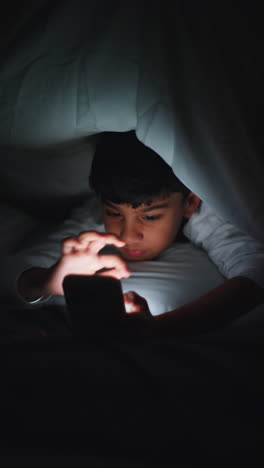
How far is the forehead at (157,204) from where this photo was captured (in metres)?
0.99

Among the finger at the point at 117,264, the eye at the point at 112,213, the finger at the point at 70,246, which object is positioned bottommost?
the finger at the point at 117,264

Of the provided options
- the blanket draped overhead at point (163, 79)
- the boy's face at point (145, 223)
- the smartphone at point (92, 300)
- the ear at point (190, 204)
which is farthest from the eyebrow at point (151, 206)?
the smartphone at point (92, 300)

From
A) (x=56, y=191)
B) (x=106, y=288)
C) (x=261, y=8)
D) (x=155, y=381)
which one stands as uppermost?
(x=261, y=8)

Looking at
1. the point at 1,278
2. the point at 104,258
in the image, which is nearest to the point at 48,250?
the point at 1,278

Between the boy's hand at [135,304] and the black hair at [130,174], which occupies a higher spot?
the black hair at [130,174]

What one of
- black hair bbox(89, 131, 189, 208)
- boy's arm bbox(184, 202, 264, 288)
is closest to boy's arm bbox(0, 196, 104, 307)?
black hair bbox(89, 131, 189, 208)

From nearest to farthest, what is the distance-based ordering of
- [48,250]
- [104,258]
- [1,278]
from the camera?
1. [104,258]
2. [1,278]
3. [48,250]

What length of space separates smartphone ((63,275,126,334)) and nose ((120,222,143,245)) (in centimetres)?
39

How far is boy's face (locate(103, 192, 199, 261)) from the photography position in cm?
101

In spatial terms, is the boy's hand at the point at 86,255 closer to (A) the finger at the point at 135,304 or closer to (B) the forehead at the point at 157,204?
(A) the finger at the point at 135,304

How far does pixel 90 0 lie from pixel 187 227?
2.43ft

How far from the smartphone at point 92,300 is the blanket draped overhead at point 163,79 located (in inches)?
12.3

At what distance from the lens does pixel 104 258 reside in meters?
0.80

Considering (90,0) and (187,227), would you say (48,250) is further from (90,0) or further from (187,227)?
Result: (90,0)
